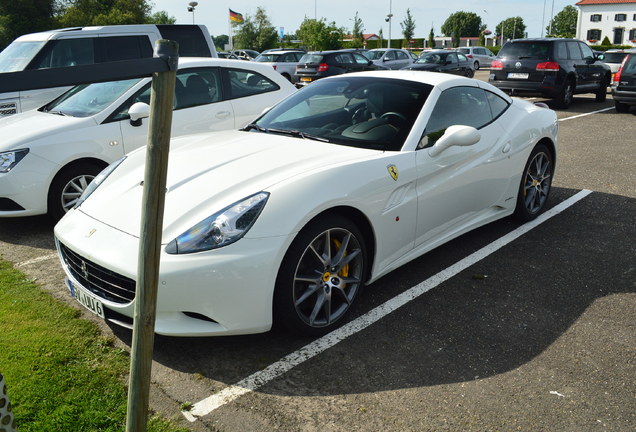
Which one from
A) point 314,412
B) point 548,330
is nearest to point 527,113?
point 548,330

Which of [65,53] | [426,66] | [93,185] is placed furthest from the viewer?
[426,66]

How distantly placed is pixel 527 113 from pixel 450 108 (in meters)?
1.31

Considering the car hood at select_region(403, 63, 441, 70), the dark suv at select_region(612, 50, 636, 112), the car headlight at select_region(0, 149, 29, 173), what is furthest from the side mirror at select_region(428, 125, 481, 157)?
the car hood at select_region(403, 63, 441, 70)

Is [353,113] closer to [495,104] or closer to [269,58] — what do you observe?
[495,104]

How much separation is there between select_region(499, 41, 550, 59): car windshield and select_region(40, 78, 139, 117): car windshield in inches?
449

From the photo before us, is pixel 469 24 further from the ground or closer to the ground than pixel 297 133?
further from the ground

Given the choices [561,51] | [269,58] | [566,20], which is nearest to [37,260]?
[561,51]

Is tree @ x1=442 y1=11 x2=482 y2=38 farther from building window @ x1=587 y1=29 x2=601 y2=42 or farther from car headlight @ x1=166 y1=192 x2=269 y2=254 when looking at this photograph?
car headlight @ x1=166 y1=192 x2=269 y2=254

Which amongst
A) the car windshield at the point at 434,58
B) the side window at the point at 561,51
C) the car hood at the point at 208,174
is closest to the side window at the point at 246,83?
the car hood at the point at 208,174

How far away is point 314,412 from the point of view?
9.34 ft

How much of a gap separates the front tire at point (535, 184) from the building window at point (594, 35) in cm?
9005

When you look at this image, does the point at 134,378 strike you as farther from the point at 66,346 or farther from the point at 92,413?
the point at 66,346

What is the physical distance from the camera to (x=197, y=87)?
21.2ft

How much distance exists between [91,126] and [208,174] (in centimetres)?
252
